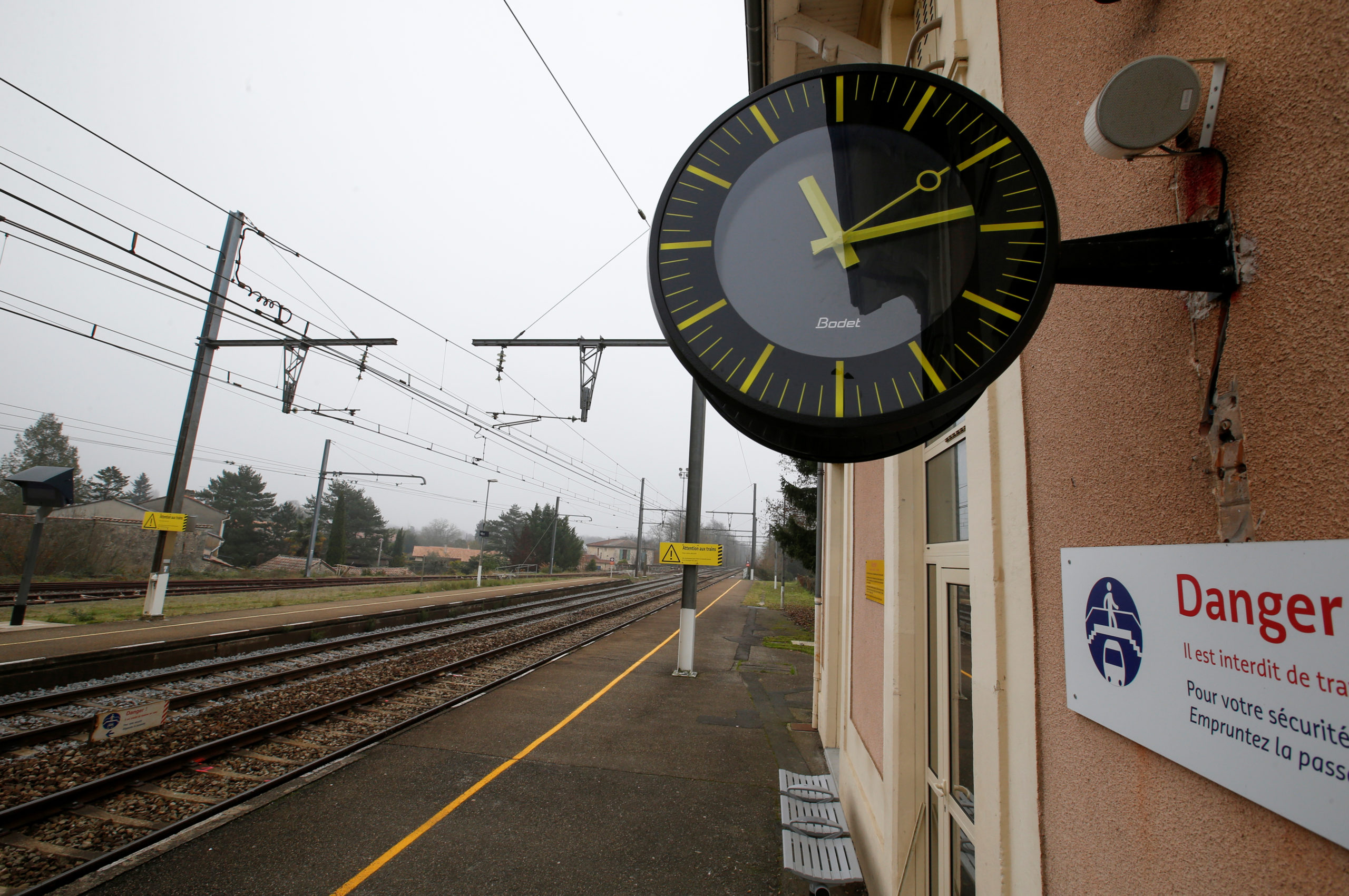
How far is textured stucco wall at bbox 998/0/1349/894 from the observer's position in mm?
1002

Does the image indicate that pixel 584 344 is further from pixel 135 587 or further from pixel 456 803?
pixel 135 587

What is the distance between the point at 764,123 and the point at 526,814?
5.54 m

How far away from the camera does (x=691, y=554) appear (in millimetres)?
12375

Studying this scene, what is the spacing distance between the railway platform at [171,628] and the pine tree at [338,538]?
3353 centimetres

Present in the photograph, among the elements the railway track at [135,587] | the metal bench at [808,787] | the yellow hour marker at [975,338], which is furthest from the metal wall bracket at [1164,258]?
the railway track at [135,587]

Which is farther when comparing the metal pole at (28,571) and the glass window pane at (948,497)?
the metal pole at (28,571)

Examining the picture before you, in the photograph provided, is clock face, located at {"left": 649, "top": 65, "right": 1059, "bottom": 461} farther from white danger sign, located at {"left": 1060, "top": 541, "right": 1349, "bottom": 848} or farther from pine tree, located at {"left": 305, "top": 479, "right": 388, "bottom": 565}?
pine tree, located at {"left": 305, "top": 479, "right": 388, "bottom": 565}

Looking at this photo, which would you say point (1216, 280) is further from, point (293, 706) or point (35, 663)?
point (35, 663)

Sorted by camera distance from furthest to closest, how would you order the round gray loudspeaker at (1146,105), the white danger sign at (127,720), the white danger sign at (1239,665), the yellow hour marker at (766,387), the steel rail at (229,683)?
1. the steel rail at (229,683)
2. the white danger sign at (127,720)
3. the yellow hour marker at (766,387)
4. the round gray loudspeaker at (1146,105)
5. the white danger sign at (1239,665)

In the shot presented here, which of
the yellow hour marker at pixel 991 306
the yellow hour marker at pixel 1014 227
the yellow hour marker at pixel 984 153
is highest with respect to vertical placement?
the yellow hour marker at pixel 984 153

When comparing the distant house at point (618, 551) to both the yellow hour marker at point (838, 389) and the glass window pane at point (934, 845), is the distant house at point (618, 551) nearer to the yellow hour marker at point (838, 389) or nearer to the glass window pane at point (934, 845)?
the glass window pane at point (934, 845)

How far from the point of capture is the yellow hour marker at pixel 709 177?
153 cm

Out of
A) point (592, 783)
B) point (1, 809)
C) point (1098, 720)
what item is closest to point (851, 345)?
point (1098, 720)

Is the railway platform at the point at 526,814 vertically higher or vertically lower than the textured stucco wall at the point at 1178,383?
lower
